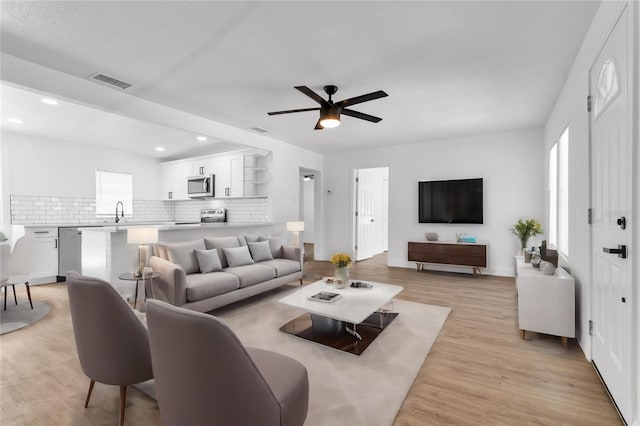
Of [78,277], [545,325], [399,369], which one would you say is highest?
[78,277]

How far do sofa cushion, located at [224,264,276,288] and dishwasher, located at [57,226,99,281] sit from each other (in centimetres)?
331

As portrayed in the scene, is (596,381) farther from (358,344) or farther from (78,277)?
(78,277)

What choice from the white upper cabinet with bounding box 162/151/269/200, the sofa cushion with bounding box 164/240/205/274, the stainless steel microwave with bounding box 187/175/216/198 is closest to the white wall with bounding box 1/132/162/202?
the white upper cabinet with bounding box 162/151/269/200

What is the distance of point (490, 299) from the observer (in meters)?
4.23

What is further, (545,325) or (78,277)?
(545,325)

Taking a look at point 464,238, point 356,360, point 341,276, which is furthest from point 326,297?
point 464,238

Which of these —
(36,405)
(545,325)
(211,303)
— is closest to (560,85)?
(545,325)

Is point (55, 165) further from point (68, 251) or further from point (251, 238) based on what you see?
point (251, 238)

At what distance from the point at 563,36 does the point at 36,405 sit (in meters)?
4.73

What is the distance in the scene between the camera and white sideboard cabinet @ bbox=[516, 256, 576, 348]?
108 inches

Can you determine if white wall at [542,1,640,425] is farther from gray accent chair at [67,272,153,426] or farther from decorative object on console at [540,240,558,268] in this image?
gray accent chair at [67,272,153,426]

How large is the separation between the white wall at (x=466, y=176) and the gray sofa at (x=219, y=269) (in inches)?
108

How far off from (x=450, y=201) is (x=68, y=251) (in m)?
7.10

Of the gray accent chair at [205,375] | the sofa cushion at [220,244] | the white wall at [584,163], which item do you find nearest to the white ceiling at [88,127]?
the sofa cushion at [220,244]
